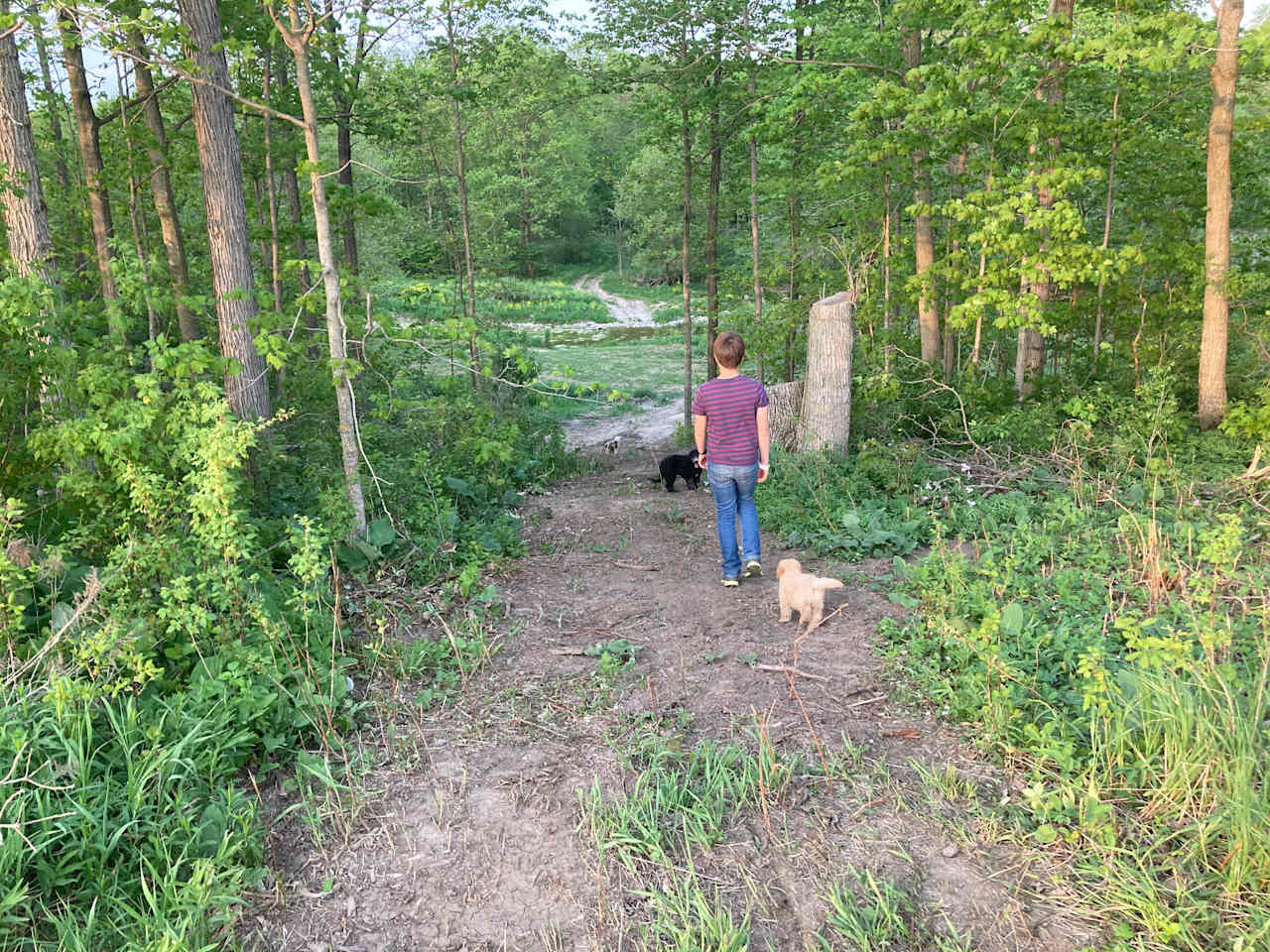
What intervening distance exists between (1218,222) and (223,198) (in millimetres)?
9751

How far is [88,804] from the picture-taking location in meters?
3.03

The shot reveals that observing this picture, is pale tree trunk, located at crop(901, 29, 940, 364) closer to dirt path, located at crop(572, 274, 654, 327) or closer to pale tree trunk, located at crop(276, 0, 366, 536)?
pale tree trunk, located at crop(276, 0, 366, 536)

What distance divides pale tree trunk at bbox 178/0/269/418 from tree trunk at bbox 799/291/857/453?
5.69 meters

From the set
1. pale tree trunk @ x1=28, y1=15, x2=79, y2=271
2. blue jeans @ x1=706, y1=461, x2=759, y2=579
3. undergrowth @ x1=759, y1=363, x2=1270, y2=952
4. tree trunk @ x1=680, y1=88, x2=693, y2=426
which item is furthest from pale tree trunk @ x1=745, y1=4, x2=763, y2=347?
pale tree trunk @ x1=28, y1=15, x2=79, y2=271

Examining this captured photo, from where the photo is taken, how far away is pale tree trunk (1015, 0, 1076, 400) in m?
8.26

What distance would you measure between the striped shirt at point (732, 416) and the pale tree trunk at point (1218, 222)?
5.93 m

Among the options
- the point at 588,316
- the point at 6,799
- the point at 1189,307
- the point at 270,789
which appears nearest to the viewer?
the point at 6,799

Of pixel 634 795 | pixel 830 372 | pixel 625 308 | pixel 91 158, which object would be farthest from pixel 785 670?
pixel 625 308

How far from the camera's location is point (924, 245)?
34.5ft

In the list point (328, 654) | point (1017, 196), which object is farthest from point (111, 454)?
point (1017, 196)

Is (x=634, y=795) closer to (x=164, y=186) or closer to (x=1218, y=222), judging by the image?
(x=1218, y=222)

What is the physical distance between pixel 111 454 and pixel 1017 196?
8441 millimetres

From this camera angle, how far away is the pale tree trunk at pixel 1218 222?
731cm

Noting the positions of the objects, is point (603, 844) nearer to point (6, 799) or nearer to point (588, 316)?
point (6, 799)
